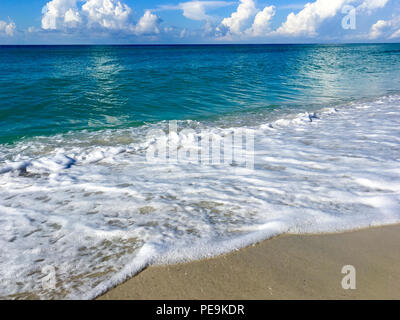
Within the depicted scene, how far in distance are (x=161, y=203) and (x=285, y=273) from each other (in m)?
1.67

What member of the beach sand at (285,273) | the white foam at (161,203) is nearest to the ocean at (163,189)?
the white foam at (161,203)

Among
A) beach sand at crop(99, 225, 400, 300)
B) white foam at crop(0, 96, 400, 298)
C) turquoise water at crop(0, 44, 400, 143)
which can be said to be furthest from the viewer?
turquoise water at crop(0, 44, 400, 143)

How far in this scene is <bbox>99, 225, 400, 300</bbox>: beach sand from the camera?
2.01 m

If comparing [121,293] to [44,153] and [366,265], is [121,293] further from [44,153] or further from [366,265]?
[44,153]

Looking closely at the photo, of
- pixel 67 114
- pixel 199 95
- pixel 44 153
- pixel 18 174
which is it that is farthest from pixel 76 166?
pixel 199 95

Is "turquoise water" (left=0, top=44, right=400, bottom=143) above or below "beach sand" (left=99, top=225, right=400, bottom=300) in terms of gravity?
above

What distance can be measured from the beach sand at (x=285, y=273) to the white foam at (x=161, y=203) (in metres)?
0.14

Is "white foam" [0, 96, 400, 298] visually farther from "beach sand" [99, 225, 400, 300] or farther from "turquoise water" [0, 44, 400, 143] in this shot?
"turquoise water" [0, 44, 400, 143]

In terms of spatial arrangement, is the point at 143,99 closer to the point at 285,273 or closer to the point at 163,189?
the point at 163,189

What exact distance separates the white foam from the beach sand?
5.7 inches

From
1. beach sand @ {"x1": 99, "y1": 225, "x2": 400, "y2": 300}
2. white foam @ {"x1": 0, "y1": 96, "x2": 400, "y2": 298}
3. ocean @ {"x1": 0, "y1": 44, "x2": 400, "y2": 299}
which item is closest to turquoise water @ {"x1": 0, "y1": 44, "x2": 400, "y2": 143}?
ocean @ {"x1": 0, "y1": 44, "x2": 400, "y2": 299}

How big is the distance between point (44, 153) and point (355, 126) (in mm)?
6984

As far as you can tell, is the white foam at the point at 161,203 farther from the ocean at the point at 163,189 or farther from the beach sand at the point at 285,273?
the beach sand at the point at 285,273

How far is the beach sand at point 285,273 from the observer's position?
2.01 m
